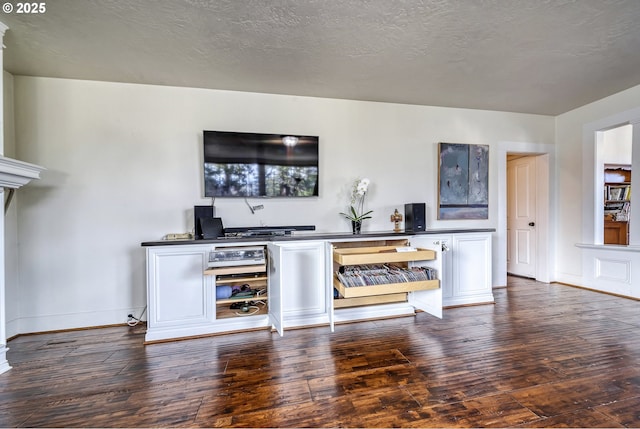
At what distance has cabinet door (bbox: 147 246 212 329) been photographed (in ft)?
8.09

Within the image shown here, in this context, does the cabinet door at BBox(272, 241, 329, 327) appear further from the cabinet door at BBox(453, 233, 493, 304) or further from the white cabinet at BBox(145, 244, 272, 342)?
the cabinet door at BBox(453, 233, 493, 304)

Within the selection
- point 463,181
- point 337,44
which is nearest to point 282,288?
point 337,44

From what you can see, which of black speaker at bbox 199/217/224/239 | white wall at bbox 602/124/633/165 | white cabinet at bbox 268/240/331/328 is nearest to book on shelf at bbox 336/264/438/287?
white cabinet at bbox 268/240/331/328

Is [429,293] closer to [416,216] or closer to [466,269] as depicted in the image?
Answer: [466,269]

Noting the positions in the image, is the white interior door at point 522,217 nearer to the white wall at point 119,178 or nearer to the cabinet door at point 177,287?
the white wall at point 119,178

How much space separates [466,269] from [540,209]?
214cm

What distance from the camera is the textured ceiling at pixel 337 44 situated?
6.43ft

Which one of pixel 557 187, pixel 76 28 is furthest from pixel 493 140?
pixel 76 28

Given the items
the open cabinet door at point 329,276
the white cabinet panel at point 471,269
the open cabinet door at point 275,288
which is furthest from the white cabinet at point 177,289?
the white cabinet panel at point 471,269

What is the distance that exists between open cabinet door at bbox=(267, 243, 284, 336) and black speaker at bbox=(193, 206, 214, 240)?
2.54 feet

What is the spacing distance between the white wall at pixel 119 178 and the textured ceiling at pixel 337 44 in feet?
0.74

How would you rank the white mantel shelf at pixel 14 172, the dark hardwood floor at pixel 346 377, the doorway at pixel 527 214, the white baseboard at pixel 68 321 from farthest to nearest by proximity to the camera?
the doorway at pixel 527 214, the white baseboard at pixel 68 321, the white mantel shelf at pixel 14 172, the dark hardwood floor at pixel 346 377

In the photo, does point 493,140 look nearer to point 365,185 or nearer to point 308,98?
point 365,185

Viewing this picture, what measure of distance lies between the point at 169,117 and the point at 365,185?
2327mm
